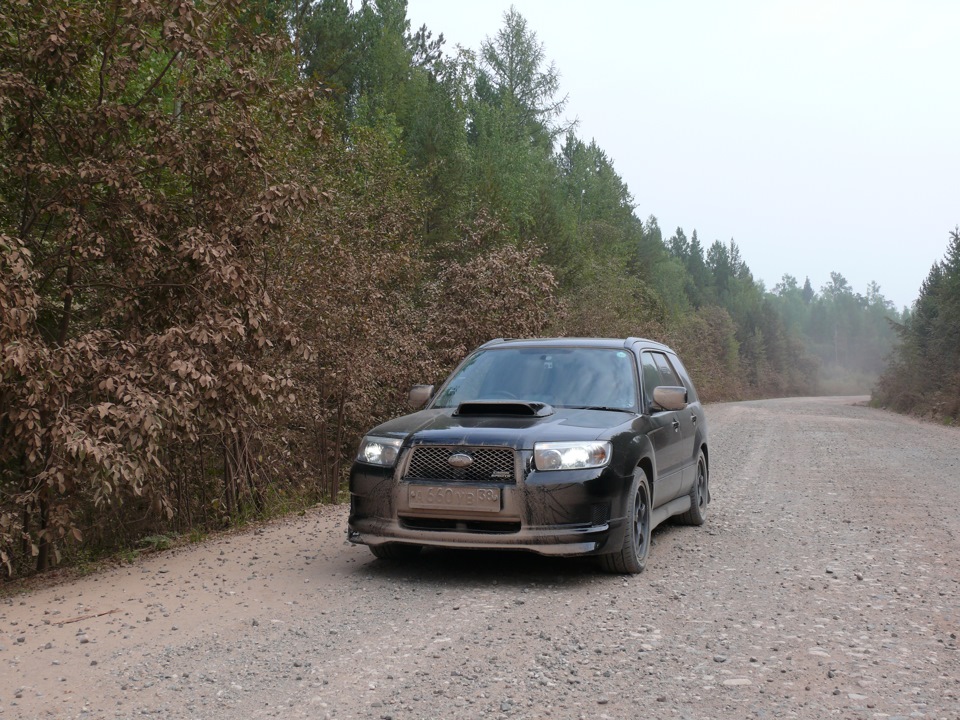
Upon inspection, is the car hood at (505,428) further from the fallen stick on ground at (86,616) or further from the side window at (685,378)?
the side window at (685,378)

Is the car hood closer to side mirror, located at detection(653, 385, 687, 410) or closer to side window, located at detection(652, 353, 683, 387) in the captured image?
side mirror, located at detection(653, 385, 687, 410)

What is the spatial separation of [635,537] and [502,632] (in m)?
1.93

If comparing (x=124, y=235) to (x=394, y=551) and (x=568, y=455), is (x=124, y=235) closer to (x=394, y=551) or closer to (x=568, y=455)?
(x=394, y=551)

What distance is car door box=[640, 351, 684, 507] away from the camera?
302 inches

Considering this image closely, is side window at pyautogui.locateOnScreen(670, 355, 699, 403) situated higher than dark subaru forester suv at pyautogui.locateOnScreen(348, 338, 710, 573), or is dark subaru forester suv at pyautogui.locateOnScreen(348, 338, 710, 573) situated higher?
side window at pyautogui.locateOnScreen(670, 355, 699, 403)

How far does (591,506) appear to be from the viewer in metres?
6.32

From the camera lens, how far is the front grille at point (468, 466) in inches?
248

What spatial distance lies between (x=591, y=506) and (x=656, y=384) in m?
2.40

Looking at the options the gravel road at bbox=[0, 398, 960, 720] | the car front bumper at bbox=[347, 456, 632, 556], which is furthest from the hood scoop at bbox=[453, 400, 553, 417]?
the gravel road at bbox=[0, 398, 960, 720]

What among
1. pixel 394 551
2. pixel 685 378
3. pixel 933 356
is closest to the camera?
pixel 394 551

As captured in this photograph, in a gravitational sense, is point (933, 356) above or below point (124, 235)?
below

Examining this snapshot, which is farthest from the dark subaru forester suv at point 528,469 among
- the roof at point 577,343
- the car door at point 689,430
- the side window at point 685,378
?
the side window at point 685,378

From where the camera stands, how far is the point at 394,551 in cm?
727

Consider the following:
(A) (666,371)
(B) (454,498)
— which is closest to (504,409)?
(B) (454,498)
